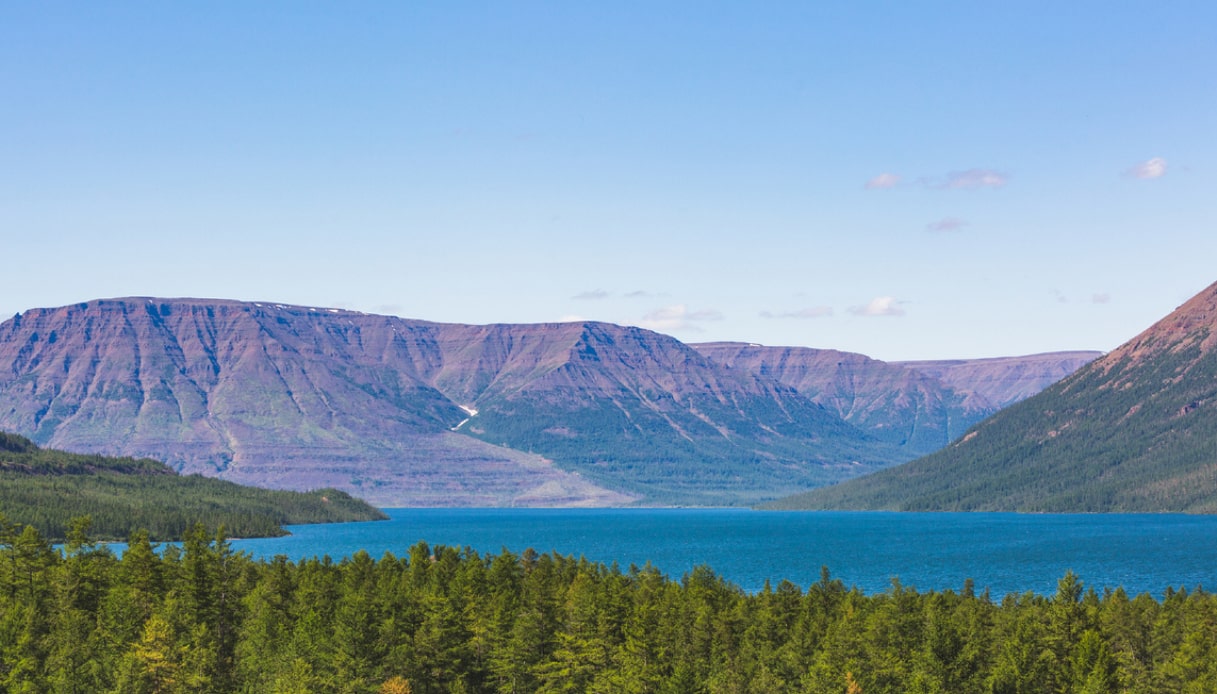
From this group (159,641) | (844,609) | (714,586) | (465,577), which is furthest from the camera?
(714,586)

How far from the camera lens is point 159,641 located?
116m

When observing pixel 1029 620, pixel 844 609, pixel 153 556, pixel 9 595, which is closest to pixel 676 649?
pixel 844 609

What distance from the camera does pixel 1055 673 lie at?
122 meters

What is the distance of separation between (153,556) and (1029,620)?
260 feet

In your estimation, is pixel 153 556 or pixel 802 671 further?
pixel 153 556

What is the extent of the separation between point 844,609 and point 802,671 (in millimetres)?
18972

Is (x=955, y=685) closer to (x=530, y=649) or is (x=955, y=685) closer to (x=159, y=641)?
(x=530, y=649)

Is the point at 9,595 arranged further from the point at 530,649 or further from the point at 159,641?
the point at 530,649

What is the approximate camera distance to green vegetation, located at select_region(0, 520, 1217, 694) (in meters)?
115

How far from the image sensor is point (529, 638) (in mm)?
124312

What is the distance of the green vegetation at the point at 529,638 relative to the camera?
114938 mm

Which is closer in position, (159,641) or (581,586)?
(159,641)

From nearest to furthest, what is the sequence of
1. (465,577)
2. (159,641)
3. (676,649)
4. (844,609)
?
(159,641)
(676,649)
(844,609)
(465,577)

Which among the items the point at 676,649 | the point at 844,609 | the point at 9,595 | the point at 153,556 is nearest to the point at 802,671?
the point at 676,649
